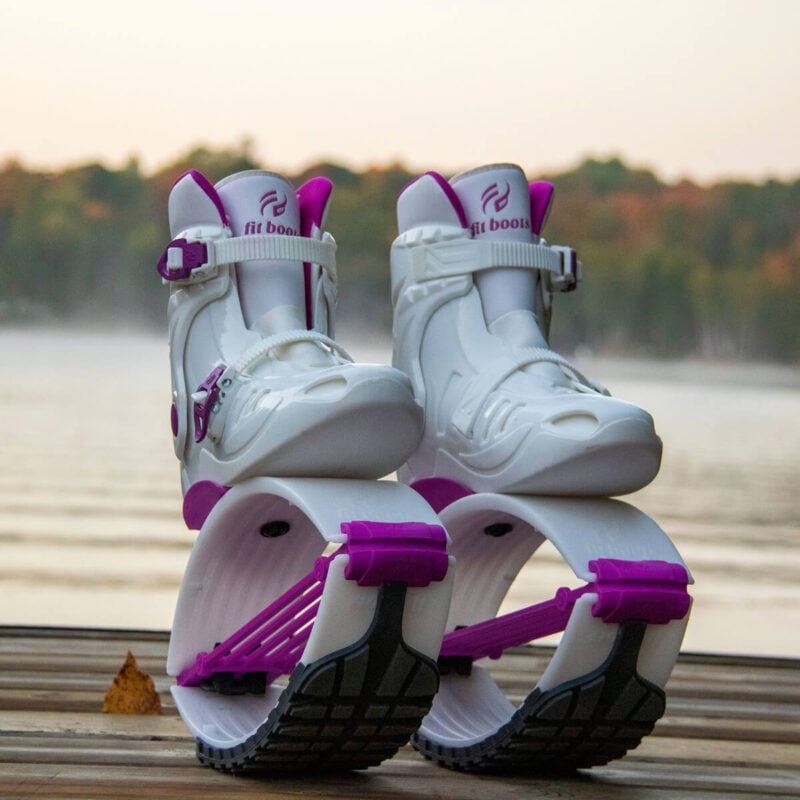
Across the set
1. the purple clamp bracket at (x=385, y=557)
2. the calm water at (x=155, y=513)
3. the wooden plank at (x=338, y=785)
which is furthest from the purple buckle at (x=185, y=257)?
the calm water at (x=155, y=513)

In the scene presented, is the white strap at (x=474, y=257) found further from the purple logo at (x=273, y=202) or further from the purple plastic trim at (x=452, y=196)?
the purple logo at (x=273, y=202)

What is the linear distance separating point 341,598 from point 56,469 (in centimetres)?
307

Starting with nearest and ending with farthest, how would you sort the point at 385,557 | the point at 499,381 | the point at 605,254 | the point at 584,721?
1. the point at 385,557
2. the point at 584,721
3. the point at 499,381
4. the point at 605,254

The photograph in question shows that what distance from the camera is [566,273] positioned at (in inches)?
52.7

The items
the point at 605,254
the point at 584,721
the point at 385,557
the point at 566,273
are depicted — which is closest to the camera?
the point at 385,557

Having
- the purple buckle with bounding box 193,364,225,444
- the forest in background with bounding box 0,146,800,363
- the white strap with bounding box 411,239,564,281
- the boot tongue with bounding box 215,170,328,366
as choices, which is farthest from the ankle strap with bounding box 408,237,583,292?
the forest in background with bounding box 0,146,800,363

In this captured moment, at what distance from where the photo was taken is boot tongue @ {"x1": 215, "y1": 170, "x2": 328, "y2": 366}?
123cm

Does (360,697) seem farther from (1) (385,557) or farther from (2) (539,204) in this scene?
(2) (539,204)

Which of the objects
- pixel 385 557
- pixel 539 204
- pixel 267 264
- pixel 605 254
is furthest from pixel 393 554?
Result: pixel 605 254

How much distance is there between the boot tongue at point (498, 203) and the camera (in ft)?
4.28

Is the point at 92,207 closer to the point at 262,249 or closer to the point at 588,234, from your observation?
the point at 588,234

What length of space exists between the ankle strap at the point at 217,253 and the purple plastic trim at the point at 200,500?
16 cm

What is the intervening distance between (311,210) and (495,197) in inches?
6.0

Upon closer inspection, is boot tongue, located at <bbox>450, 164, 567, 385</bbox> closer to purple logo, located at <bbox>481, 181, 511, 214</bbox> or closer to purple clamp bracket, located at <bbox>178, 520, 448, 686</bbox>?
purple logo, located at <bbox>481, 181, 511, 214</bbox>
